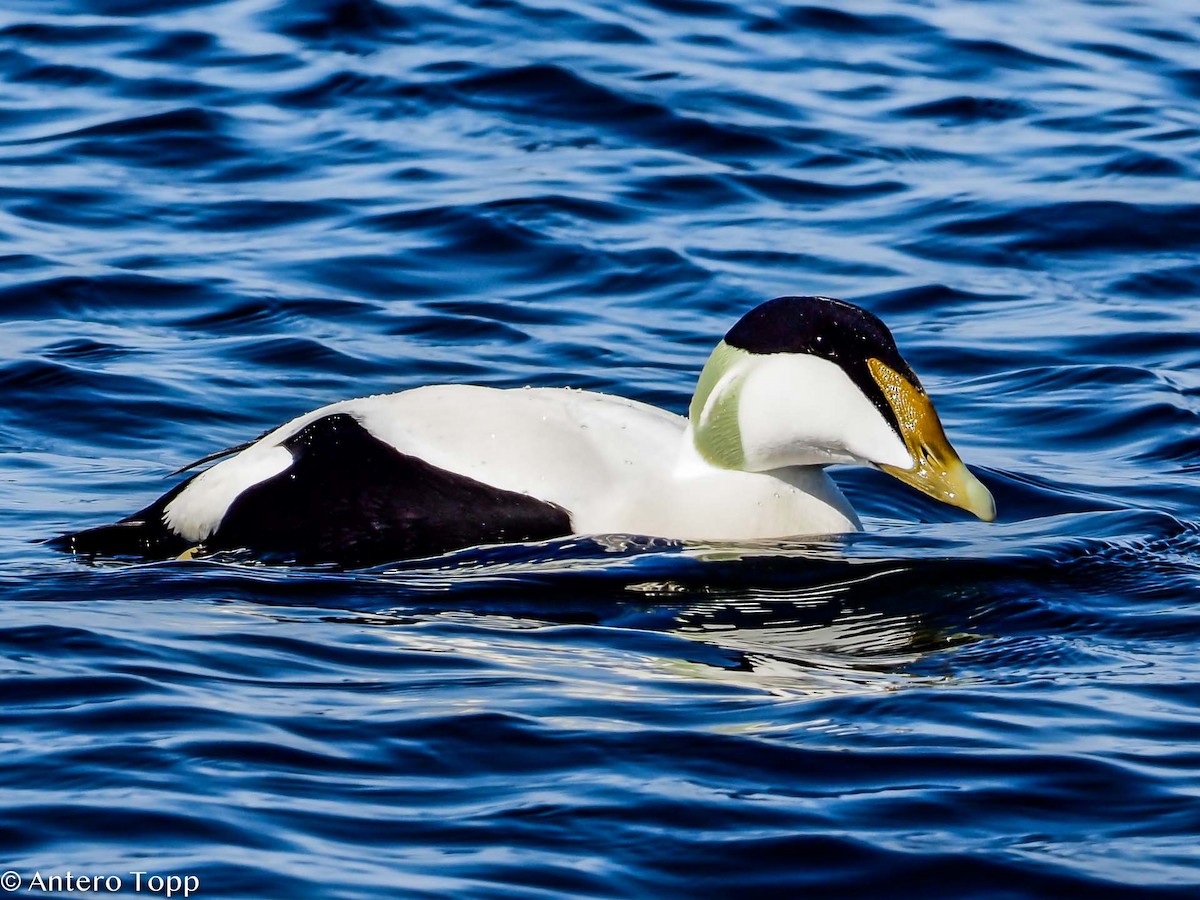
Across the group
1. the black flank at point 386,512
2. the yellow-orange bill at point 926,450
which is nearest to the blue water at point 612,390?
the black flank at point 386,512

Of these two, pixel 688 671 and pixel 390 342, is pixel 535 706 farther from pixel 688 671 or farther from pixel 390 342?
pixel 390 342

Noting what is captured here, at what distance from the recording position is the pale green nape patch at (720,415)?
529 cm

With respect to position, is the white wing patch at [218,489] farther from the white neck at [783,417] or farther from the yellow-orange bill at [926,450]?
the yellow-orange bill at [926,450]

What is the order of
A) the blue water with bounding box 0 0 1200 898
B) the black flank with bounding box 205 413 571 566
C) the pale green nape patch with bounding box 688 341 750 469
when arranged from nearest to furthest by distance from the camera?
the blue water with bounding box 0 0 1200 898 < the black flank with bounding box 205 413 571 566 < the pale green nape patch with bounding box 688 341 750 469

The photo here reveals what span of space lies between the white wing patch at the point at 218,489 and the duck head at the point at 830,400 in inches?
43.0

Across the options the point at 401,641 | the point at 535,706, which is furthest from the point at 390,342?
the point at 535,706

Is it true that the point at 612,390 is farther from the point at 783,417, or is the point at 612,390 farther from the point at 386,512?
the point at 386,512

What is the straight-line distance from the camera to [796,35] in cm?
1303

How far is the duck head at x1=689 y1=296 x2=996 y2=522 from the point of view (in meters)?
5.16

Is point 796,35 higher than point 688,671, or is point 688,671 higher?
point 796,35

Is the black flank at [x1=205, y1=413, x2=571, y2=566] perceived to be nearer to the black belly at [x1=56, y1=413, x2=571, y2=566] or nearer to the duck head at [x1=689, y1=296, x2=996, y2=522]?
the black belly at [x1=56, y1=413, x2=571, y2=566]

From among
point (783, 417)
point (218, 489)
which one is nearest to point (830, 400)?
point (783, 417)

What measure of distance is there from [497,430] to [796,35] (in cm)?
835

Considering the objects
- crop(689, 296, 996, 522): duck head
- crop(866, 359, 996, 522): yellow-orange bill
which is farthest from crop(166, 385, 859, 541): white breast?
crop(866, 359, 996, 522): yellow-orange bill
